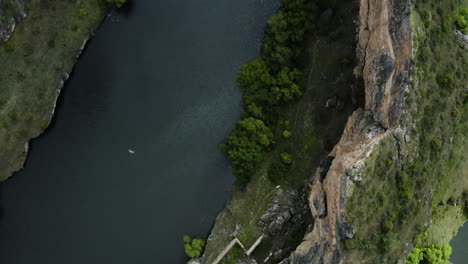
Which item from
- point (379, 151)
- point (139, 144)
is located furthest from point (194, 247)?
point (379, 151)

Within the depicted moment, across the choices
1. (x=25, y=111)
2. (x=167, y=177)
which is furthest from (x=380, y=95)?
(x=25, y=111)

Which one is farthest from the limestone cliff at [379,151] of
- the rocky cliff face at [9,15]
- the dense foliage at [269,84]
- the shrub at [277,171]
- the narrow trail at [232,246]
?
the rocky cliff face at [9,15]

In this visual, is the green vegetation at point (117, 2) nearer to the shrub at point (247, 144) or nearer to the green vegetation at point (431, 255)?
the shrub at point (247, 144)

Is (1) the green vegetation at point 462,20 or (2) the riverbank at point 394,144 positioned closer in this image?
(2) the riverbank at point 394,144

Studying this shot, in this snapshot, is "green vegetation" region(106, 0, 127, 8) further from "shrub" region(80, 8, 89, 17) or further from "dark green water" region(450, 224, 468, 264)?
"dark green water" region(450, 224, 468, 264)

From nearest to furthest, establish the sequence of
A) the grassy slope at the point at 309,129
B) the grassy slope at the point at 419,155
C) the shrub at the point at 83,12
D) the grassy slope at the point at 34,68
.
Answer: the grassy slope at the point at 419,155 → the grassy slope at the point at 309,129 → the grassy slope at the point at 34,68 → the shrub at the point at 83,12

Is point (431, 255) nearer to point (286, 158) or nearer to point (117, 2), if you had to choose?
point (286, 158)

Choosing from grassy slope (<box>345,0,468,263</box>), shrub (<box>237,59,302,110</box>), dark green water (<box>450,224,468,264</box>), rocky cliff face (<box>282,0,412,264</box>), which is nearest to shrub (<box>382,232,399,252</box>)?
grassy slope (<box>345,0,468,263</box>)

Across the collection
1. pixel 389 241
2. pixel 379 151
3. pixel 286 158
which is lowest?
pixel 389 241
